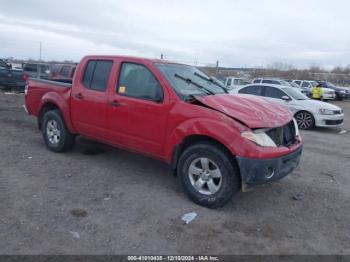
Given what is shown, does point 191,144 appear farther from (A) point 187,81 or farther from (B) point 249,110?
(A) point 187,81

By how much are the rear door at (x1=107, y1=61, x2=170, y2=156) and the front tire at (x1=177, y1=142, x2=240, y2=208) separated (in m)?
0.51

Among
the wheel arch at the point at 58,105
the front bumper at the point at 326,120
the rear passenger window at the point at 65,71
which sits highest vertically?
the rear passenger window at the point at 65,71

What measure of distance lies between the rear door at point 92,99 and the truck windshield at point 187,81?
1058 millimetres

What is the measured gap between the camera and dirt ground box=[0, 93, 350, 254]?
3246 millimetres

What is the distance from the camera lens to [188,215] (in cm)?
388

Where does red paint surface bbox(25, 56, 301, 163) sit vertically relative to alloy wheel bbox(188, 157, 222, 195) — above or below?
above

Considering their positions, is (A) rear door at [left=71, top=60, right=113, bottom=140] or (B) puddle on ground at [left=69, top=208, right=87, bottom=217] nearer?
(B) puddle on ground at [left=69, top=208, right=87, bottom=217]

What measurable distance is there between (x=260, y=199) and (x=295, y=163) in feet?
2.32

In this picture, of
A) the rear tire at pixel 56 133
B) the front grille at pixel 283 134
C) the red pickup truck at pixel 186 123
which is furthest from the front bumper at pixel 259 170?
the rear tire at pixel 56 133

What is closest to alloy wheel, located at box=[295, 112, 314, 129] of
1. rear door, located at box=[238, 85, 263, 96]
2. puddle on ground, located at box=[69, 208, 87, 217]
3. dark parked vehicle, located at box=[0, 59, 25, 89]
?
rear door, located at box=[238, 85, 263, 96]

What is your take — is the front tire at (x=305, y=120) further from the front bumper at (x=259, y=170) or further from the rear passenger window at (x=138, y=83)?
the rear passenger window at (x=138, y=83)

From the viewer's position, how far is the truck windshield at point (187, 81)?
175 inches

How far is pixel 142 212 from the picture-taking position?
391 cm

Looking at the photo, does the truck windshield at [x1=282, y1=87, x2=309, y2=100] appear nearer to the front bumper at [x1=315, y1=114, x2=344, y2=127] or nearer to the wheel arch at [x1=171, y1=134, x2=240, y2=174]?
the front bumper at [x1=315, y1=114, x2=344, y2=127]
